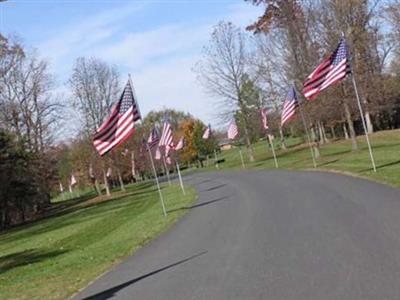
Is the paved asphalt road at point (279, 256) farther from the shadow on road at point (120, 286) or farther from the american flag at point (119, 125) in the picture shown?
the american flag at point (119, 125)

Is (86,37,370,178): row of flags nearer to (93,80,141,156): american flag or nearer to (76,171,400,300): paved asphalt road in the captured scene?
(93,80,141,156): american flag

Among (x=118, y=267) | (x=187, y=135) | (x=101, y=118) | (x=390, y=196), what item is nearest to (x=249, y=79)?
(x=101, y=118)

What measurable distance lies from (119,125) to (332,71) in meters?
8.54

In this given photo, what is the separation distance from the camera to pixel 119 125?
21766 millimetres

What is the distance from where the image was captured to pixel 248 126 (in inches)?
2687

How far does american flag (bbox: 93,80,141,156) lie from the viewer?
20.9m

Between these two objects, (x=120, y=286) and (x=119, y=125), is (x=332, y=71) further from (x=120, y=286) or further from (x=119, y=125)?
(x=120, y=286)

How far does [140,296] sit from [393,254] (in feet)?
11.7

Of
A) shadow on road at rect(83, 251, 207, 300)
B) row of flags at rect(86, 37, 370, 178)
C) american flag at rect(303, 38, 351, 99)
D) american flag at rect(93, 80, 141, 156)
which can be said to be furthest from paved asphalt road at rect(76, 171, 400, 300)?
american flag at rect(303, 38, 351, 99)

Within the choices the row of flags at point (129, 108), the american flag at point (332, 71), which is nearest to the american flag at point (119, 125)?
the row of flags at point (129, 108)

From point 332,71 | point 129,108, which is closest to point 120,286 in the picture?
point 129,108

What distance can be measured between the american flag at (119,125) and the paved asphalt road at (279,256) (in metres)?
3.81

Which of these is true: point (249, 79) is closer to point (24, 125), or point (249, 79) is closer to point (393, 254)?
point (24, 125)

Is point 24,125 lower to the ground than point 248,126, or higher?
higher
